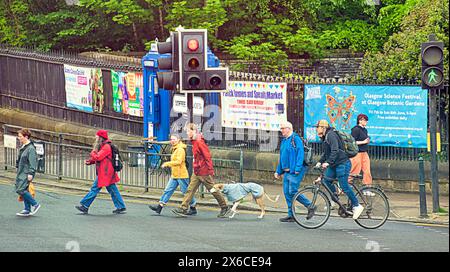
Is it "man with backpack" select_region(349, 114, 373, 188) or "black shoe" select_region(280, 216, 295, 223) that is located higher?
"man with backpack" select_region(349, 114, 373, 188)

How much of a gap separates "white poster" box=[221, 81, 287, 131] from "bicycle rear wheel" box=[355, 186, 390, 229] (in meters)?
5.46

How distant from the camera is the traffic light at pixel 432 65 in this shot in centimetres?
1569

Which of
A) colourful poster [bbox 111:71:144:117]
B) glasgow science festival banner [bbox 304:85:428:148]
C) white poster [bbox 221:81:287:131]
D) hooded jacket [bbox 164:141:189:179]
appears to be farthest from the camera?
colourful poster [bbox 111:71:144:117]

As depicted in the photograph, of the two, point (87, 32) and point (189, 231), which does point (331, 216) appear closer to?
point (189, 231)

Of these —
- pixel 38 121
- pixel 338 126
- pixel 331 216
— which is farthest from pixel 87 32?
pixel 331 216

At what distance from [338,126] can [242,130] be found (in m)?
2.33

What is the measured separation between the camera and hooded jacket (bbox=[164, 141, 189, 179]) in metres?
16.6

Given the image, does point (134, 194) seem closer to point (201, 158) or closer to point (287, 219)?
point (201, 158)

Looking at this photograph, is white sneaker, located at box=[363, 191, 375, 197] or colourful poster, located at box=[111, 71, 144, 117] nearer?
white sneaker, located at box=[363, 191, 375, 197]

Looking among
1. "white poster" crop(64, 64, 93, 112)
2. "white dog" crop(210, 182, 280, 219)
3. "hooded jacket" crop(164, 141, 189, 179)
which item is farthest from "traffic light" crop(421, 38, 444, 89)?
"white poster" crop(64, 64, 93, 112)

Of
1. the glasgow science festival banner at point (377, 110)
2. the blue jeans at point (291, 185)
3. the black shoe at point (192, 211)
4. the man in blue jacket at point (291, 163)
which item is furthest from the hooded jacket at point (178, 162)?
the glasgow science festival banner at point (377, 110)

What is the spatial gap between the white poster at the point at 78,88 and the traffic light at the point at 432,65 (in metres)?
12.0

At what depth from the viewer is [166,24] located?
30.7m

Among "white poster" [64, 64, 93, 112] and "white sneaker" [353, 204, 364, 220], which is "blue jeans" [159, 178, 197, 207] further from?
"white poster" [64, 64, 93, 112]
